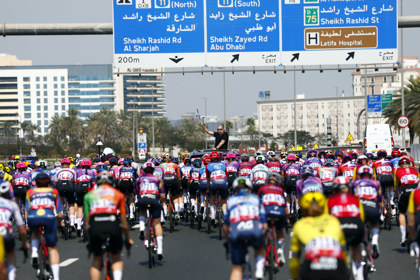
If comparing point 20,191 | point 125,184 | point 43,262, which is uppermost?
point 125,184

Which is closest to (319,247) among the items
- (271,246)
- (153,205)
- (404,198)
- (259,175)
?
(271,246)

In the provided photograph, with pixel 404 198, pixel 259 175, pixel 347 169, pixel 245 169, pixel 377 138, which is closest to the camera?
pixel 404 198

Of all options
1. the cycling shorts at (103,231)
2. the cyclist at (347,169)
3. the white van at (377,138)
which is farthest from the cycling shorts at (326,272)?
the white van at (377,138)

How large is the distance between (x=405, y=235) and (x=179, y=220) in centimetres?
820

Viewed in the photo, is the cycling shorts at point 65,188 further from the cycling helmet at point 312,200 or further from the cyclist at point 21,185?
the cycling helmet at point 312,200

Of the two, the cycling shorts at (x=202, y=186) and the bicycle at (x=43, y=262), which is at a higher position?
the cycling shorts at (x=202, y=186)

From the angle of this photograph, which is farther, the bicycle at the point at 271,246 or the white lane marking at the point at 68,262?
the white lane marking at the point at 68,262

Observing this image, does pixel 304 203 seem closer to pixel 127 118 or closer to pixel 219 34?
pixel 219 34

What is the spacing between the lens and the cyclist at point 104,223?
849 cm

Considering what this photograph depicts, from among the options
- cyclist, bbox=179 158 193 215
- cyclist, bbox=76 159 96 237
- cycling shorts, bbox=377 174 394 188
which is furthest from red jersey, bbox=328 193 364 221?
cyclist, bbox=179 158 193 215

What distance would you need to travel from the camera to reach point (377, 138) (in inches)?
1403

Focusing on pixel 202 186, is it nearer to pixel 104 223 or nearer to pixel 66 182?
pixel 66 182

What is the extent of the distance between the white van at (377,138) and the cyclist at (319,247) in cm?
2962

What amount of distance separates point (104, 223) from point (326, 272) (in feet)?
10.8
